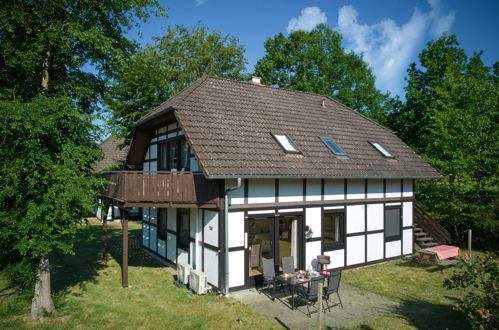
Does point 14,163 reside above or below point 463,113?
below

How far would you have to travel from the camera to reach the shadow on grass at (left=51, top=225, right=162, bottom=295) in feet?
37.6

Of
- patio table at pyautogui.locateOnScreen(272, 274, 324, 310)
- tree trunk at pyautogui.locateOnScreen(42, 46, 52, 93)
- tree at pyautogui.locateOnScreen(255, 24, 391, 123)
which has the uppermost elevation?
tree at pyautogui.locateOnScreen(255, 24, 391, 123)

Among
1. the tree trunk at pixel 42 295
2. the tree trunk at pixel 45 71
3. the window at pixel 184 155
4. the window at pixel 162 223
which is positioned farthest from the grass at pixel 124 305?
the tree trunk at pixel 45 71

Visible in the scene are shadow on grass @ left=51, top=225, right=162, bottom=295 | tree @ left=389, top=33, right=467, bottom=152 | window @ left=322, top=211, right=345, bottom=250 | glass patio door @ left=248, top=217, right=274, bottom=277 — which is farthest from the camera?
tree @ left=389, top=33, right=467, bottom=152

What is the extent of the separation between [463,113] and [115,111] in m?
19.1

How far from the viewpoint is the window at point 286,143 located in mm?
11898

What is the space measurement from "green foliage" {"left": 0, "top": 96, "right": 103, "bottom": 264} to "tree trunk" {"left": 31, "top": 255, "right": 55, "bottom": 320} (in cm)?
31

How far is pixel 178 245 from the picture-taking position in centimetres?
1296

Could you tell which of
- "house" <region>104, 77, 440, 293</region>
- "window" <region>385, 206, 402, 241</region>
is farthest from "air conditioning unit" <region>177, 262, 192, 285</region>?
"window" <region>385, 206, 402, 241</region>

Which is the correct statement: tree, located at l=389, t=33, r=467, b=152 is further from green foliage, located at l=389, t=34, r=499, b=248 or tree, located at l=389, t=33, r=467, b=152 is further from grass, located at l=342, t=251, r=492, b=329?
grass, located at l=342, t=251, r=492, b=329

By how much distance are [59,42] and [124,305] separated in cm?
808

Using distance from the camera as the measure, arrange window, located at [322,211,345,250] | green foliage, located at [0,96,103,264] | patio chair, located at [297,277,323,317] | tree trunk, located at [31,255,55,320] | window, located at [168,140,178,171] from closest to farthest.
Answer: green foliage, located at [0,96,103,264]
tree trunk, located at [31,255,55,320]
patio chair, located at [297,277,323,317]
window, located at [322,211,345,250]
window, located at [168,140,178,171]

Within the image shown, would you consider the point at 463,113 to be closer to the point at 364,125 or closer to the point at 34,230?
the point at 364,125

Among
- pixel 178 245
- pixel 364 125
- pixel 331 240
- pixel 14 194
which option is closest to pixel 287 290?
pixel 331 240
